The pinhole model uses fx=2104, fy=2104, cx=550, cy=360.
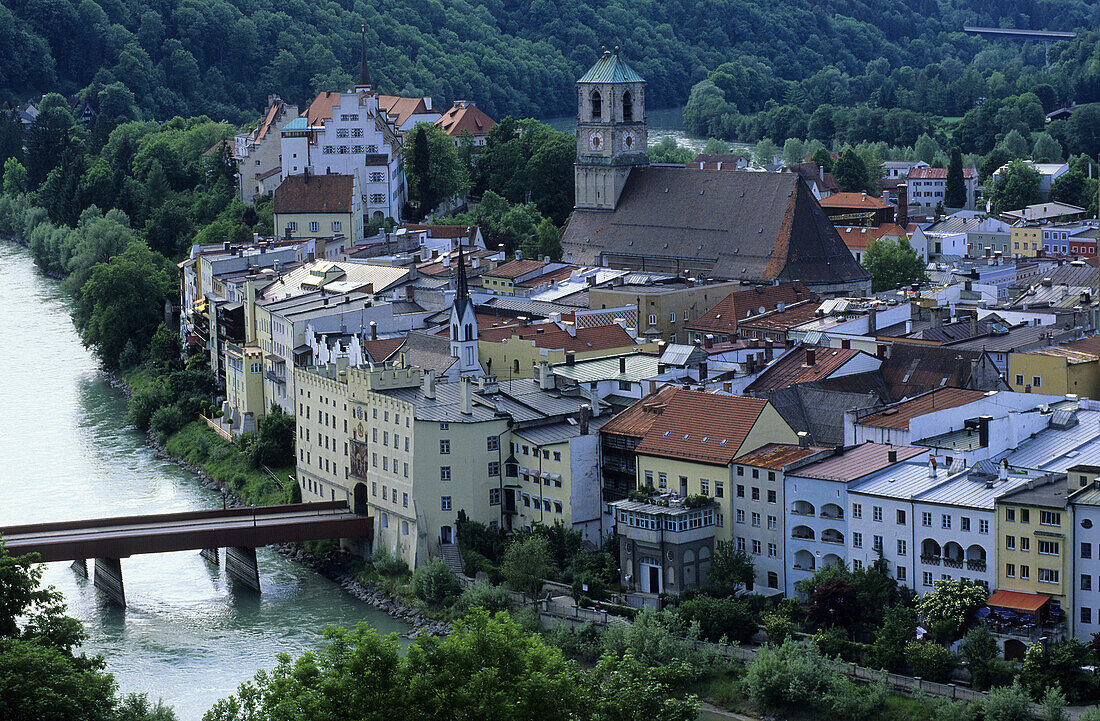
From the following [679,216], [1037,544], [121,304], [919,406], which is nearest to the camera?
[1037,544]

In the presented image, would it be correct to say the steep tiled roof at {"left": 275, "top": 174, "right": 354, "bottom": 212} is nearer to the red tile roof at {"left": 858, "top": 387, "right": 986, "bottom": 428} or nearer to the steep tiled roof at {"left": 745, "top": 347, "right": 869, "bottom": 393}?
the steep tiled roof at {"left": 745, "top": 347, "right": 869, "bottom": 393}

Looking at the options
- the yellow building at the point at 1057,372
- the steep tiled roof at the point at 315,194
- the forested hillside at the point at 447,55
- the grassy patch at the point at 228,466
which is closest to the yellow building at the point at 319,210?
the steep tiled roof at the point at 315,194

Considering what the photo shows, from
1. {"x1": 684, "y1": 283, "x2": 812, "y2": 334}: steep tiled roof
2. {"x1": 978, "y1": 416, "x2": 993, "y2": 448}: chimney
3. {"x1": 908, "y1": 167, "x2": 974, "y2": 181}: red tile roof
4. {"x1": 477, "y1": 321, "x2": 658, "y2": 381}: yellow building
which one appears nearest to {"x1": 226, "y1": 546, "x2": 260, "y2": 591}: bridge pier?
{"x1": 477, "y1": 321, "x2": 658, "y2": 381}: yellow building

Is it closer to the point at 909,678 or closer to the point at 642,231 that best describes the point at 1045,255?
the point at 642,231

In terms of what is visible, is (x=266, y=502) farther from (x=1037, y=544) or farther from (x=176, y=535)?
(x=1037, y=544)

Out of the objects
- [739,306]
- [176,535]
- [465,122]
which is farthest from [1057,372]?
[465,122]

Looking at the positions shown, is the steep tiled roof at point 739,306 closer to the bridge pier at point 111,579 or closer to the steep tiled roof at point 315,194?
the steep tiled roof at point 315,194
